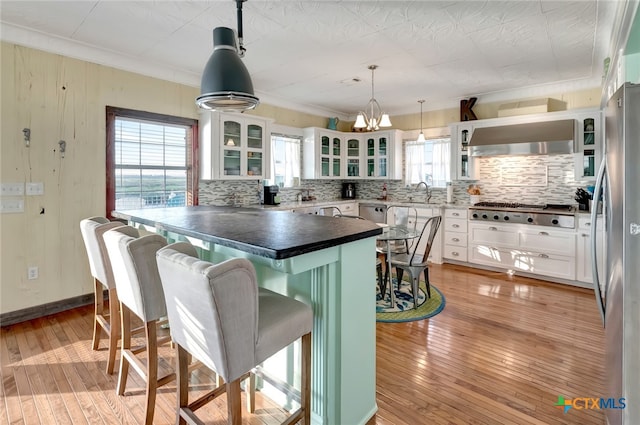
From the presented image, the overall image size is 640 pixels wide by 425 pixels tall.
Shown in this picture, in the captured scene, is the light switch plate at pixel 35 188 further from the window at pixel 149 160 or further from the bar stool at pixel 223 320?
the bar stool at pixel 223 320

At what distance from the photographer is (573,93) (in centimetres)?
452

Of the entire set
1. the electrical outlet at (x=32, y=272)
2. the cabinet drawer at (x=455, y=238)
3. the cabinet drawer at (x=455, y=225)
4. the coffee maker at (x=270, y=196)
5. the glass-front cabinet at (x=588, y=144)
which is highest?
the glass-front cabinet at (x=588, y=144)

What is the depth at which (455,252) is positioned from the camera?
16.9 feet

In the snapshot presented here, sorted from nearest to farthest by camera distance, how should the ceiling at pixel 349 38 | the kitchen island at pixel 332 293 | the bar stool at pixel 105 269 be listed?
the kitchen island at pixel 332 293 < the bar stool at pixel 105 269 < the ceiling at pixel 349 38

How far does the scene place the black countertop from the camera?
1.47 metres

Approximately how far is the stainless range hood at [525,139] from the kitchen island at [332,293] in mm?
3609

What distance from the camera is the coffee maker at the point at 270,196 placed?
522 centimetres

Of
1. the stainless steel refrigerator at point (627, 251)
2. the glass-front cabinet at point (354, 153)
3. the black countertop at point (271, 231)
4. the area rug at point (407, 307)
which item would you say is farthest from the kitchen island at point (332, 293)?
the glass-front cabinet at point (354, 153)

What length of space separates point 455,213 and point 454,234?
12.4 inches

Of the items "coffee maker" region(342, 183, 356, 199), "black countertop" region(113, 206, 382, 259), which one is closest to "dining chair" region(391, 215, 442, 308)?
"black countertop" region(113, 206, 382, 259)

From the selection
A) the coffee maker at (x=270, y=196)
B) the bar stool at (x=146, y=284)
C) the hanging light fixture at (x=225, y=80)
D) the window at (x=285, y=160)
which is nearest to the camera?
the bar stool at (x=146, y=284)

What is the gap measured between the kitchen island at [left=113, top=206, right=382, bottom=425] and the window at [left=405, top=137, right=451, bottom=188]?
431 centimetres

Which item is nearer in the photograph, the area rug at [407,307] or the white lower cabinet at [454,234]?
the area rug at [407,307]

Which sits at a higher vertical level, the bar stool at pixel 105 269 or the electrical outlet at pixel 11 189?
the electrical outlet at pixel 11 189
